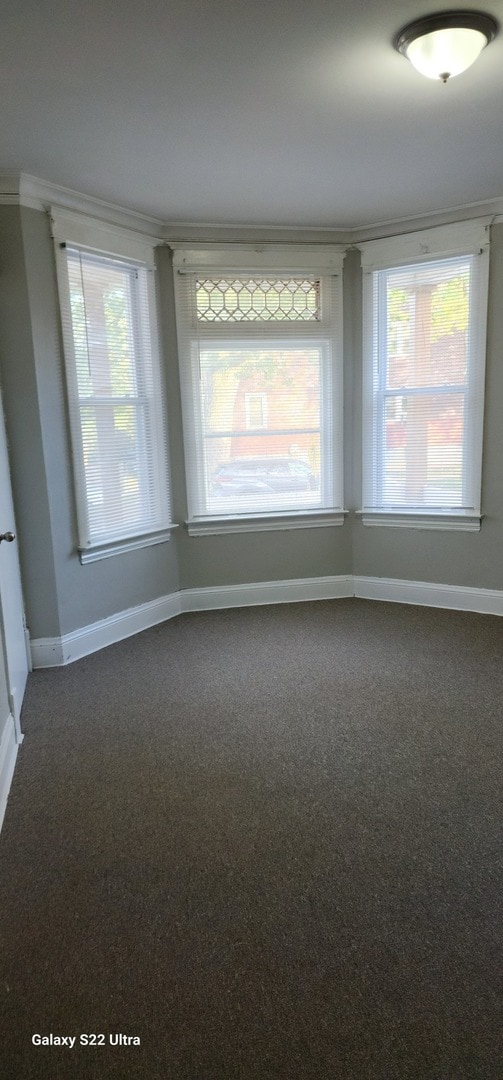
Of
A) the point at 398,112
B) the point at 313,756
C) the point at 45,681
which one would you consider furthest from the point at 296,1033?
the point at 398,112

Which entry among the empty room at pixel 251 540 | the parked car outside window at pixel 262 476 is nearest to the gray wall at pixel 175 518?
the empty room at pixel 251 540

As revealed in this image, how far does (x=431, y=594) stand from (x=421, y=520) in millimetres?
527

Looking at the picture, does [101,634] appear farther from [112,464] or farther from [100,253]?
[100,253]

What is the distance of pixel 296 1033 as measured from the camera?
1432 mm

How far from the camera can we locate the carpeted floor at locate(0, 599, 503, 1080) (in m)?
1.42

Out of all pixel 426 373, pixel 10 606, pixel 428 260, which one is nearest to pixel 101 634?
pixel 10 606

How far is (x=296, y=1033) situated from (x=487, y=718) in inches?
67.7

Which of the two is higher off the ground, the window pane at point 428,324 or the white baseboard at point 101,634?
the window pane at point 428,324

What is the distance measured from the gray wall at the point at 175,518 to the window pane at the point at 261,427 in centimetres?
21

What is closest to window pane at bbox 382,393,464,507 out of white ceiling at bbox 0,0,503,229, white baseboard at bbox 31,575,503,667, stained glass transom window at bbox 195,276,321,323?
white baseboard at bbox 31,575,503,667

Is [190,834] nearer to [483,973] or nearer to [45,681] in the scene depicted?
[483,973]

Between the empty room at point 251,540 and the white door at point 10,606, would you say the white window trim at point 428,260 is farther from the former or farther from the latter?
the white door at point 10,606

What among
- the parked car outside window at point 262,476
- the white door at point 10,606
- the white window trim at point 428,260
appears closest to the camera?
the white door at point 10,606

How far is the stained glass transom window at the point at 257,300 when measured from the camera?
4117mm
